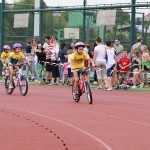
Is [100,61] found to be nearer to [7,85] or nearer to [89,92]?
[7,85]

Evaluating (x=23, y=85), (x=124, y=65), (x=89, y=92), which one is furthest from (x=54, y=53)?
(x=89, y=92)

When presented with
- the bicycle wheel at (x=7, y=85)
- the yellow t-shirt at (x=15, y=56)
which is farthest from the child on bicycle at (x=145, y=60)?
the bicycle wheel at (x=7, y=85)

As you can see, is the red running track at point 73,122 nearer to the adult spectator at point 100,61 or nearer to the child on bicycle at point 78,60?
the child on bicycle at point 78,60

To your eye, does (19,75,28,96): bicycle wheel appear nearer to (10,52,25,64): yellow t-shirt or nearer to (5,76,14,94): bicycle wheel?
(5,76,14,94): bicycle wheel

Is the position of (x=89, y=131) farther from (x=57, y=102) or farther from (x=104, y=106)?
(x=57, y=102)

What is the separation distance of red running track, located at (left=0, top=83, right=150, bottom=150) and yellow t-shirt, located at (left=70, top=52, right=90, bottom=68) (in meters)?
1.06

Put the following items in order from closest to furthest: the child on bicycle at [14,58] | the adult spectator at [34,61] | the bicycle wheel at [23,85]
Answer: the bicycle wheel at [23,85]
the child on bicycle at [14,58]
the adult spectator at [34,61]

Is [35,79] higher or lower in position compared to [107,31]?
lower

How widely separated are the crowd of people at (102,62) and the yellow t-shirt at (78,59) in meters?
3.38

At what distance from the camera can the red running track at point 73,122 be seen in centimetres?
1136

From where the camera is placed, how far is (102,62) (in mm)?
25531

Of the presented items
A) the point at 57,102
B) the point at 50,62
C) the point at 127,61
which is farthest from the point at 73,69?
the point at 50,62

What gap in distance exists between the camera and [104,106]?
60.9 feet

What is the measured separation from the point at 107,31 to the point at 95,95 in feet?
22.8
